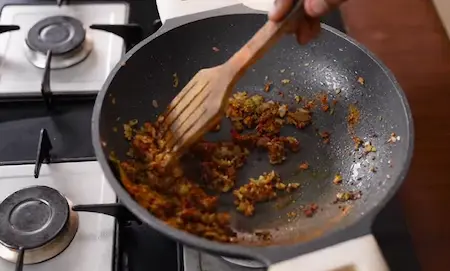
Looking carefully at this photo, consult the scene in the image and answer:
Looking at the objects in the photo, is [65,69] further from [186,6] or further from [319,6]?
[319,6]

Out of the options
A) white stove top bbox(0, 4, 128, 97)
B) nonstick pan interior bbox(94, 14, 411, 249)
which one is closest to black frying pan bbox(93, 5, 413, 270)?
nonstick pan interior bbox(94, 14, 411, 249)

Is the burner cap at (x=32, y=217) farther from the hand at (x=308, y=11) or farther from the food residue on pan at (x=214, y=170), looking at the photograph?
the hand at (x=308, y=11)

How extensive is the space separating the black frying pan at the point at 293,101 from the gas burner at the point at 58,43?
0.15 meters

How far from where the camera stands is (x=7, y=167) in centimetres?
84

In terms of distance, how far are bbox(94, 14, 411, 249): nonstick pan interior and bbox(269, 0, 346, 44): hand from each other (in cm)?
14

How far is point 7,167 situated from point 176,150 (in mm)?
246

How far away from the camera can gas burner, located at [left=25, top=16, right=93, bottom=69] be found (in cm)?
94

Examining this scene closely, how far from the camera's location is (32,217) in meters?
0.75

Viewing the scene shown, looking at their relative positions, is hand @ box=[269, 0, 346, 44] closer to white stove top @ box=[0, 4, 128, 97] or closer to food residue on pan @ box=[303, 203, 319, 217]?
food residue on pan @ box=[303, 203, 319, 217]

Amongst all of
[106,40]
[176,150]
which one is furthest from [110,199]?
[106,40]

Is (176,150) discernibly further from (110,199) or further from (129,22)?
(129,22)

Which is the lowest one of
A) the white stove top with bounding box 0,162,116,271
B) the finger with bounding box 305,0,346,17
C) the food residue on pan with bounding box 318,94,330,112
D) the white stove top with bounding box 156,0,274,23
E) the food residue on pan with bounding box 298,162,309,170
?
the white stove top with bounding box 0,162,116,271

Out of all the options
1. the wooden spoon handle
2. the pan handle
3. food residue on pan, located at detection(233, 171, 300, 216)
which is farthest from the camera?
food residue on pan, located at detection(233, 171, 300, 216)

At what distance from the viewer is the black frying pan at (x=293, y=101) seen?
771mm
